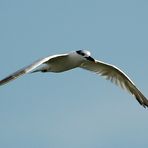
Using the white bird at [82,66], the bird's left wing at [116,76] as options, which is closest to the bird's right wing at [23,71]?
the white bird at [82,66]

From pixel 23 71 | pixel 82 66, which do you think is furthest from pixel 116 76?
pixel 23 71

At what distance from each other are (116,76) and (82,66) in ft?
4.22

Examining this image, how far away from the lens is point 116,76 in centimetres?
3388

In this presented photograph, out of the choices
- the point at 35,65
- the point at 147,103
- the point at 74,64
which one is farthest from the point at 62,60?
the point at 147,103

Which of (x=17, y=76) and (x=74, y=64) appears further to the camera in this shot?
(x=74, y=64)

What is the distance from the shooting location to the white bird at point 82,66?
28620 mm

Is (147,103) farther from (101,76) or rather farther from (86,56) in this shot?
(86,56)

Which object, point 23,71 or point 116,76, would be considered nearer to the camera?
point 23,71

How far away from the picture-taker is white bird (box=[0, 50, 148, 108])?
2862cm

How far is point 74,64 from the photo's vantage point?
3080 centimetres

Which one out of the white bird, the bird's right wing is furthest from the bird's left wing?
the bird's right wing

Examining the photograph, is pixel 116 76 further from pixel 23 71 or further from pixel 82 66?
pixel 23 71

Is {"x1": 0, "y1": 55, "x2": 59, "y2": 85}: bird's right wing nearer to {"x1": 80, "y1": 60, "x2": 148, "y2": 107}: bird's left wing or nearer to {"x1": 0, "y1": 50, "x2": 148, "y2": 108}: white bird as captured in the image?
{"x1": 0, "y1": 50, "x2": 148, "y2": 108}: white bird

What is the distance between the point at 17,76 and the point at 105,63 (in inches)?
255
